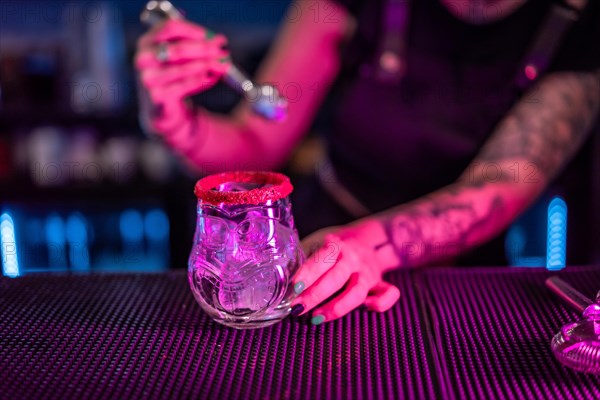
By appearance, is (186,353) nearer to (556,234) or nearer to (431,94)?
(431,94)

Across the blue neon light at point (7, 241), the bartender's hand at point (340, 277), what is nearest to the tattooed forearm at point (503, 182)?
the bartender's hand at point (340, 277)

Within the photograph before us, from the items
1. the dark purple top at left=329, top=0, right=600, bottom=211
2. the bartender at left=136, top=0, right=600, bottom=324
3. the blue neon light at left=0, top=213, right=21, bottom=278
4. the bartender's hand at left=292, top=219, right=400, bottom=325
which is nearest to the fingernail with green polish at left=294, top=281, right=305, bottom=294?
the bartender's hand at left=292, top=219, right=400, bottom=325

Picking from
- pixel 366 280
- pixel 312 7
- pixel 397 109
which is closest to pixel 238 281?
pixel 366 280

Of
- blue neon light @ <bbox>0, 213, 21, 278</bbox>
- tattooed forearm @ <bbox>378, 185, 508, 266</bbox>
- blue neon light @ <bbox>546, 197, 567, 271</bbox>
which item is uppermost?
tattooed forearm @ <bbox>378, 185, 508, 266</bbox>

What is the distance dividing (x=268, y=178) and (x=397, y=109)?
0.80 meters

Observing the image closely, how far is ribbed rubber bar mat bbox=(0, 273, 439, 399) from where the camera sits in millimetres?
774

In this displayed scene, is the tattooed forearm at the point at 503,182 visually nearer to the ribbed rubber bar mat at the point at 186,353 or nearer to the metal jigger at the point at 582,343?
the ribbed rubber bar mat at the point at 186,353

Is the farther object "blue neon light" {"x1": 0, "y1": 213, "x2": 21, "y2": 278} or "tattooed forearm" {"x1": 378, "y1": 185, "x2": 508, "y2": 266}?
"blue neon light" {"x1": 0, "y1": 213, "x2": 21, "y2": 278}

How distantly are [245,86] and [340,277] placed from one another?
0.48 meters

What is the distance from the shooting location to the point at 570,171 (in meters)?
1.81

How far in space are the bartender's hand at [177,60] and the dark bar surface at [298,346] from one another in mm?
437

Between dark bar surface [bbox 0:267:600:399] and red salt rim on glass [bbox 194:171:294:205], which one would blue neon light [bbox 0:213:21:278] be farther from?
red salt rim on glass [bbox 194:171:294:205]

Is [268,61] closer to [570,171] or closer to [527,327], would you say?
[570,171]

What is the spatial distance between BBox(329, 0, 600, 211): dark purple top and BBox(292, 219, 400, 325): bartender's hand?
0.61m
